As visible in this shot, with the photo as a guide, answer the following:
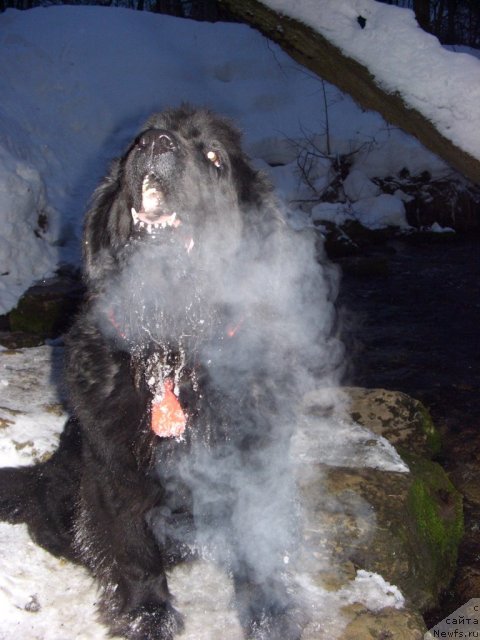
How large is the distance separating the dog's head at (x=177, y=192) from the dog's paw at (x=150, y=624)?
131 centimetres

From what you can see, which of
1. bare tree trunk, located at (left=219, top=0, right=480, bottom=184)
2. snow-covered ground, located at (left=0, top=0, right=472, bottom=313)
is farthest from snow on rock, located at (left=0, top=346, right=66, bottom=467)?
bare tree trunk, located at (left=219, top=0, right=480, bottom=184)

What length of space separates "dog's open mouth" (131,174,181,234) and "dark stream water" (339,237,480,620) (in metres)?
2.12

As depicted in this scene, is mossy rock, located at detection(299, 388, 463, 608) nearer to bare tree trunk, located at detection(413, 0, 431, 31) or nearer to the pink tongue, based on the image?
the pink tongue

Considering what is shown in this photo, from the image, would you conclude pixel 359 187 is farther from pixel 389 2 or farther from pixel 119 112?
pixel 389 2

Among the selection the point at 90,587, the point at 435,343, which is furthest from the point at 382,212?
the point at 90,587

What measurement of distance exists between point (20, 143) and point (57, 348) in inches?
246

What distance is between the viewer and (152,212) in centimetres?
249

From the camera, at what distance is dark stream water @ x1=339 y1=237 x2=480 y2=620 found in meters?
4.16

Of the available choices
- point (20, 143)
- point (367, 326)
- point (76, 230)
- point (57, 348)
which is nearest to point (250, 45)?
point (20, 143)

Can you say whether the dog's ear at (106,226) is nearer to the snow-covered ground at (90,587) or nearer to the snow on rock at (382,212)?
the snow-covered ground at (90,587)

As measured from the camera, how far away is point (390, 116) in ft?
8.79

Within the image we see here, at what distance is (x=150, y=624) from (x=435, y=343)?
4696 millimetres

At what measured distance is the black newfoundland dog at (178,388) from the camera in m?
2.47

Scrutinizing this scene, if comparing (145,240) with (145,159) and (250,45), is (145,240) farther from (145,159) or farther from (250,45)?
(250,45)
